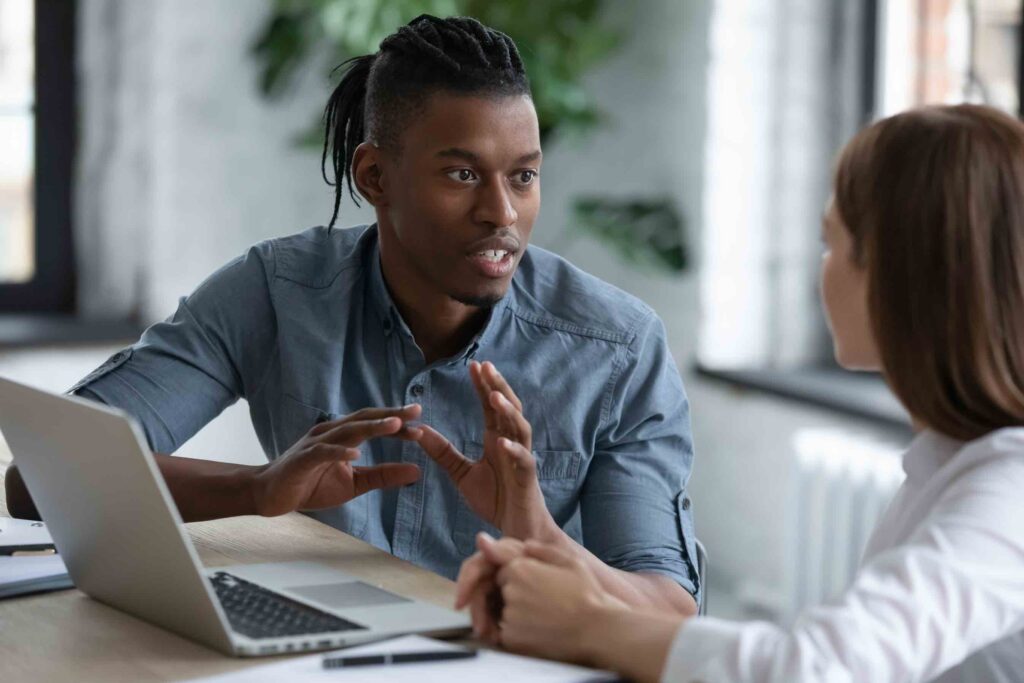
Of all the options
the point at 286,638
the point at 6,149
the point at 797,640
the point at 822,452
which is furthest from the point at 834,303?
the point at 6,149

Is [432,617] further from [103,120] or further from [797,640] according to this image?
[103,120]

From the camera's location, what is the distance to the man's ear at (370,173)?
5.85 feet

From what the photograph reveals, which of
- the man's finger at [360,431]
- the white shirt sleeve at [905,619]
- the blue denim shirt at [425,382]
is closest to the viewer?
the white shirt sleeve at [905,619]

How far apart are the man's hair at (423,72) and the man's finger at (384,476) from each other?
18.5 inches

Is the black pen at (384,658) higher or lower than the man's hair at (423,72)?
lower

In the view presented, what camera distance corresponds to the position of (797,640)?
939 mm

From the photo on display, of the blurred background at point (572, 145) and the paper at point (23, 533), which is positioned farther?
the blurred background at point (572, 145)

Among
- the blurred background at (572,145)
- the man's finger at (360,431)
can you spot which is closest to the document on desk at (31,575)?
the man's finger at (360,431)

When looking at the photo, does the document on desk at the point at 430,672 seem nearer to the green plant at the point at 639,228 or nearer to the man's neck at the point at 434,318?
the man's neck at the point at 434,318

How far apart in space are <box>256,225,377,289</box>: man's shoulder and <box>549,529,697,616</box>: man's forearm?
52 centimetres

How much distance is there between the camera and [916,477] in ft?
3.76

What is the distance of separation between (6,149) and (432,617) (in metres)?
2.65

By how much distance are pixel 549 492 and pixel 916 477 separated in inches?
23.1

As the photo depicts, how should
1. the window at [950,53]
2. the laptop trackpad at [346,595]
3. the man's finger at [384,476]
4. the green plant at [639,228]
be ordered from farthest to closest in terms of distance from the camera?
the green plant at [639,228]
the window at [950,53]
the man's finger at [384,476]
the laptop trackpad at [346,595]
